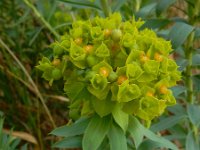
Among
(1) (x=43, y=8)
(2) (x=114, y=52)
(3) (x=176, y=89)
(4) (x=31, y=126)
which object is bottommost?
(4) (x=31, y=126)

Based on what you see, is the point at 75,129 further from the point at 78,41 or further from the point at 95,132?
the point at 78,41

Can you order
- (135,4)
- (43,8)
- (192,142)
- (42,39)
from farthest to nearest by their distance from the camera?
(42,39) < (43,8) < (135,4) < (192,142)

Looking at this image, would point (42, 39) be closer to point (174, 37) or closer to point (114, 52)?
point (174, 37)

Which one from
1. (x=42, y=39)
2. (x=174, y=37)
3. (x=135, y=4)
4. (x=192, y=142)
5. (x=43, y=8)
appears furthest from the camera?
(x=42, y=39)

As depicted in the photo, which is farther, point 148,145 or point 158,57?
point 148,145

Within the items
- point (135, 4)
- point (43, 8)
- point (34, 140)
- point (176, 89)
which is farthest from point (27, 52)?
point (176, 89)

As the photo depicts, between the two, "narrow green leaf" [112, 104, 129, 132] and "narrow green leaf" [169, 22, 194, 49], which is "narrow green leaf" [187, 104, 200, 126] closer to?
"narrow green leaf" [169, 22, 194, 49]

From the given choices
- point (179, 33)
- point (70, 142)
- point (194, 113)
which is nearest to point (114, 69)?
Result: point (70, 142)

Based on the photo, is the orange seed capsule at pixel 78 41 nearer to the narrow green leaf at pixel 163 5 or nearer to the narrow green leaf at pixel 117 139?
the narrow green leaf at pixel 117 139
